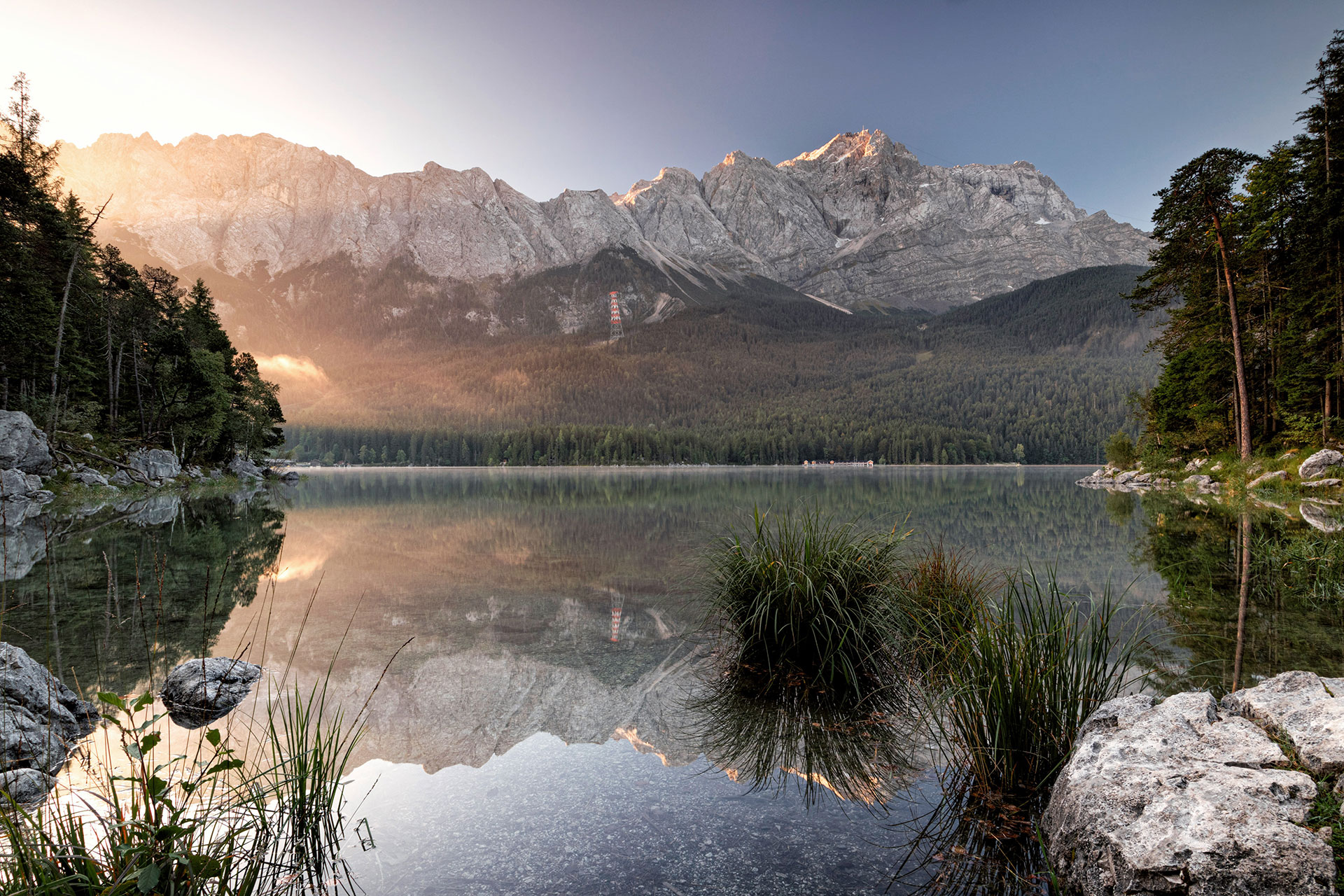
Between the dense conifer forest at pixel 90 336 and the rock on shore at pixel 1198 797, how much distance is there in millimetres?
33538

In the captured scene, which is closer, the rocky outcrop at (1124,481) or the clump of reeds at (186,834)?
the clump of reeds at (186,834)

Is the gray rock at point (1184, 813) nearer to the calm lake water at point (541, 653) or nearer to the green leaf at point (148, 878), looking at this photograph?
the calm lake water at point (541, 653)

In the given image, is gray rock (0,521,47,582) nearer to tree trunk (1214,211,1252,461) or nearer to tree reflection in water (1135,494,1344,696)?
tree reflection in water (1135,494,1344,696)

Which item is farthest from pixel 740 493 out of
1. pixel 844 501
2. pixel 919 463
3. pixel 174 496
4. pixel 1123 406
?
pixel 1123 406

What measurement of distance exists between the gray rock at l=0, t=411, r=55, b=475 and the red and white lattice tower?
2317 cm

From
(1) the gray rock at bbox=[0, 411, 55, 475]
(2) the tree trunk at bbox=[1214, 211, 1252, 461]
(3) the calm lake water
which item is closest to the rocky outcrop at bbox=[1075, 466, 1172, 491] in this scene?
(2) the tree trunk at bbox=[1214, 211, 1252, 461]

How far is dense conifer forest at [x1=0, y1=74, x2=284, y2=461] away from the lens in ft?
80.3

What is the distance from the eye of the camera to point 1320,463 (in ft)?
58.8

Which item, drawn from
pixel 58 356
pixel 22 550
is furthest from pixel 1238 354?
pixel 58 356

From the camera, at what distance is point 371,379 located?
629 feet

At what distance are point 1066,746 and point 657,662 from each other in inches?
160

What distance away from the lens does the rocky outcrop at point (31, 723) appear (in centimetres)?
357

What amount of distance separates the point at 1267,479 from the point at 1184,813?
24.4 m

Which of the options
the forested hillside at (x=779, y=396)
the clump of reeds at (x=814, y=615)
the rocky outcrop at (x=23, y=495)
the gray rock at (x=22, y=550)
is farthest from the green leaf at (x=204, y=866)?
the forested hillside at (x=779, y=396)
